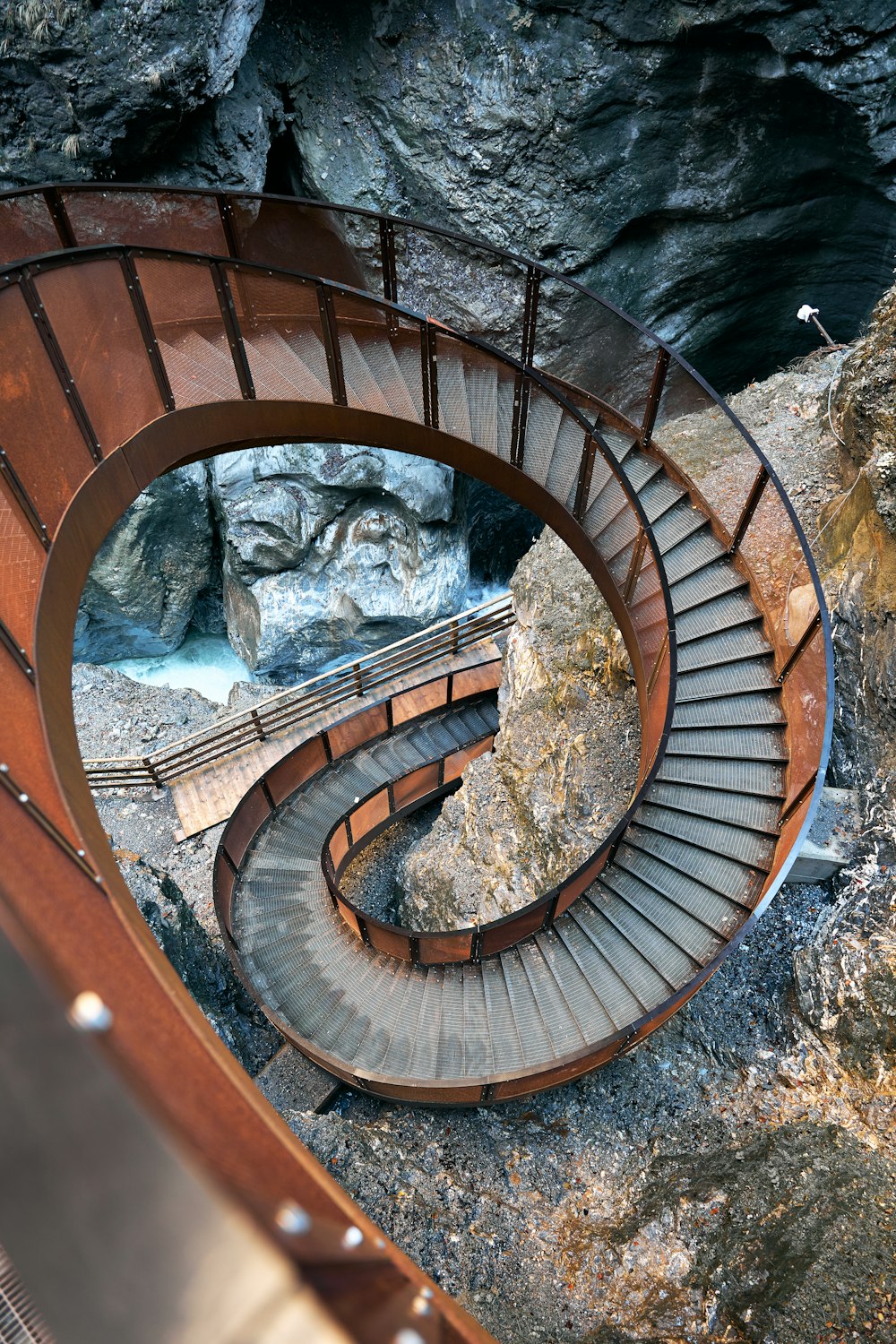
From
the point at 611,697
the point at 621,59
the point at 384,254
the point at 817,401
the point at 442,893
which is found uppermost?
the point at 621,59

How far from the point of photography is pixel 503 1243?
254 inches

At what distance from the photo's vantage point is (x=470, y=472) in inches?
391

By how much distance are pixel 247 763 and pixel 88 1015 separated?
11.7 m

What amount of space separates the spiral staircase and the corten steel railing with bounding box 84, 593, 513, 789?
2573 mm

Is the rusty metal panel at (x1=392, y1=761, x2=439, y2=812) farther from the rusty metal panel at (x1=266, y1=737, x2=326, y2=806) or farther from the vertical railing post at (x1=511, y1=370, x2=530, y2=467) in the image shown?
the vertical railing post at (x1=511, y1=370, x2=530, y2=467)

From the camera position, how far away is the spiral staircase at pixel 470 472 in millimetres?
5988

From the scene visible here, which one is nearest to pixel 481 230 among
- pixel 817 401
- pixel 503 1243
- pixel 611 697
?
pixel 817 401

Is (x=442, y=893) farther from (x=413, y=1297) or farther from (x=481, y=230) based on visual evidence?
(x=481, y=230)

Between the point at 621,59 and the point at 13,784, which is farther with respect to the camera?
the point at 621,59

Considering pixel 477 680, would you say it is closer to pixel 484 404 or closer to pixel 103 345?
pixel 484 404

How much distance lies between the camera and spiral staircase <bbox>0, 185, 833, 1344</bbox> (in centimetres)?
599

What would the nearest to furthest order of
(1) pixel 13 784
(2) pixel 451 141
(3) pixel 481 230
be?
(1) pixel 13 784 < (2) pixel 451 141 < (3) pixel 481 230

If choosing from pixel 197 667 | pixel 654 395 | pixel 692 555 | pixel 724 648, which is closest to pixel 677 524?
pixel 692 555

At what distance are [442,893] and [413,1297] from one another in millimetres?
9265
